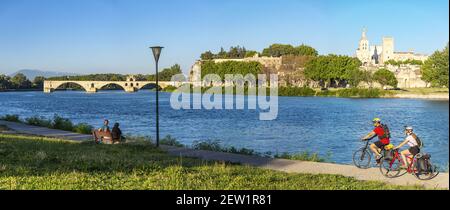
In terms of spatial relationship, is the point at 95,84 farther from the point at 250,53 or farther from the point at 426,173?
the point at 426,173

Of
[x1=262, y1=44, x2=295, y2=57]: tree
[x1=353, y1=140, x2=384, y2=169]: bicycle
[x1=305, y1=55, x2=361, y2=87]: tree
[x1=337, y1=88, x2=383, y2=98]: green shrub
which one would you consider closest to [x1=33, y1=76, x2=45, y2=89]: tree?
[x1=262, y1=44, x2=295, y2=57]: tree

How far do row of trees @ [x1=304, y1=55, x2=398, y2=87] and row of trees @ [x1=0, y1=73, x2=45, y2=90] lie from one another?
7442 centimetres

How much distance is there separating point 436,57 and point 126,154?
219ft

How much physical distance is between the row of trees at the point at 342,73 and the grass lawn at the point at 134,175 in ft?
261

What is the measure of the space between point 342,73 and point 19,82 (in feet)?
279

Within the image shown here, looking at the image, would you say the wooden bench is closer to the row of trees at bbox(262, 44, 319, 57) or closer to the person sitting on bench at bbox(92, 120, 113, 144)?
the person sitting on bench at bbox(92, 120, 113, 144)

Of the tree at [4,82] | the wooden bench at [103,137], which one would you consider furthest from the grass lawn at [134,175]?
the tree at [4,82]

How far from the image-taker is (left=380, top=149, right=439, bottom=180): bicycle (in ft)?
29.9

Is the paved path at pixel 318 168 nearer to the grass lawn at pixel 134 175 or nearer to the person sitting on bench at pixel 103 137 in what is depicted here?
the grass lawn at pixel 134 175

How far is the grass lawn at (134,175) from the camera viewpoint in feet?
24.7

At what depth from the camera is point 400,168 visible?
9758 mm

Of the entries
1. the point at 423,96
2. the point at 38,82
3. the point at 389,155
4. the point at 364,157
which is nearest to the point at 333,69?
the point at 423,96
